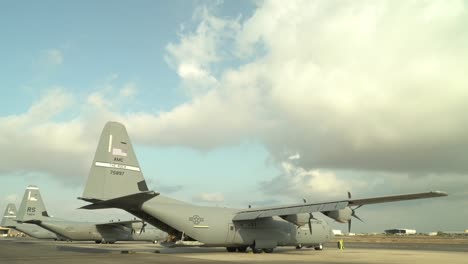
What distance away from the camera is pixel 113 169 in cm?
2284

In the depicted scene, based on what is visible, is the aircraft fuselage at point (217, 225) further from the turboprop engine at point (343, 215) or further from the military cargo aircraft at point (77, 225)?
the military cargo aircraft at point (77, 225)

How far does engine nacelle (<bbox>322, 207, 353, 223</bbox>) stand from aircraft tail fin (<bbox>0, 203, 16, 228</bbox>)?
158 ft

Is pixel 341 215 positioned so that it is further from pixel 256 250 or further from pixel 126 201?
pixel 126 201

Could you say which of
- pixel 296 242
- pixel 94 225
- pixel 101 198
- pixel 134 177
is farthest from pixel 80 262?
pixel 94 225

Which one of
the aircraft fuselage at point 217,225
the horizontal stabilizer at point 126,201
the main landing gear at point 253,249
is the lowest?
the main landing gear at point 253,249

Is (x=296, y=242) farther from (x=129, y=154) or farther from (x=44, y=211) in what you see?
(x=44, y=211)

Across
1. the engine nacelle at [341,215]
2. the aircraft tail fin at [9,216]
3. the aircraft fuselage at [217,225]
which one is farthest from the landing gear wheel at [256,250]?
the aircraft tail fin at [9,216]

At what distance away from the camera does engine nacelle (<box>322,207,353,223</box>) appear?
26992 mm

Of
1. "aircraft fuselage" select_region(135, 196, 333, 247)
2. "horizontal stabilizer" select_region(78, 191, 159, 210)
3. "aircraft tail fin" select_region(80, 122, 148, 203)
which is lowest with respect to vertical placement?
"aircraft fuselage" select_region(135, 196, 333, 247)

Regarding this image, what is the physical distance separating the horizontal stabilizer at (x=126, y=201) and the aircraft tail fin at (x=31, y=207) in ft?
101

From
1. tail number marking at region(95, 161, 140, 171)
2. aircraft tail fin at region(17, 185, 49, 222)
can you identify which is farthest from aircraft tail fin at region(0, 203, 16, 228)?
tail number marking at region(95, 161, 140, 171)

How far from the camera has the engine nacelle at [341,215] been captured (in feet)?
88.6

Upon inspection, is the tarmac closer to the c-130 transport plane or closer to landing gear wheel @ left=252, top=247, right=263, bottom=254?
landing gear wheel @ left=252, top=247, right=263, bottom=254

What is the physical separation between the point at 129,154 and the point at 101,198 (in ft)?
10.2
